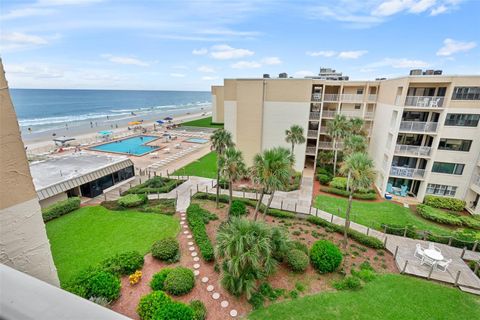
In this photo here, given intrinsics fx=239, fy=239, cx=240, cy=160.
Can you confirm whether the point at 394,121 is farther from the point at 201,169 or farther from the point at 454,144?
the point at 201,169

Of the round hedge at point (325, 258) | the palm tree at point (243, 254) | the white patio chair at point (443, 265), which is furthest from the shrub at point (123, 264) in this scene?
the white patio chair at point (443, 265)

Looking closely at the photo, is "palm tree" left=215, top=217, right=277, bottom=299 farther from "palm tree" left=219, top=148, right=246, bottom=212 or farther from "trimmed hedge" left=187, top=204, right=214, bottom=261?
"palm tree" left=219, top=148, right=246, bottom=212

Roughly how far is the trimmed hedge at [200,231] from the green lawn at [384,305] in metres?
4.66

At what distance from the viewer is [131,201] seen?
21984mm

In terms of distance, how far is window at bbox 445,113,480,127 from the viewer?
22.3m

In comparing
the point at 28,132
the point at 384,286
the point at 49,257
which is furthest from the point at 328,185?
the point at 28,132

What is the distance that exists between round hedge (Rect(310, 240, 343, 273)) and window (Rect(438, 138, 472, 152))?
1825 cm

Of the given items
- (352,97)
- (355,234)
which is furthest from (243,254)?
(352,97)

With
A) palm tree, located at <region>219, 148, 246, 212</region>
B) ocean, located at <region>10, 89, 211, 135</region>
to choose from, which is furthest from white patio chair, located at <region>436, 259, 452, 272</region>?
ocean, located at <region>10, 89, 211, 135</region>

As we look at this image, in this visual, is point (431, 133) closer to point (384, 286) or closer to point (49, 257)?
point (384, 286)

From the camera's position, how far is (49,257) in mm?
3682

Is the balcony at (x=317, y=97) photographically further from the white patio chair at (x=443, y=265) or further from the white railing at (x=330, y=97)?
the white patio chair at (x=443, y=265)

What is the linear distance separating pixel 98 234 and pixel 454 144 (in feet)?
108

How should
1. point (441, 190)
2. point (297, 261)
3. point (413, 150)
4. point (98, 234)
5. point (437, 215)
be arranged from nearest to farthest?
point (297, 261), point (98, 234), point (437, 215), point (441, 190), point (413, 150)
